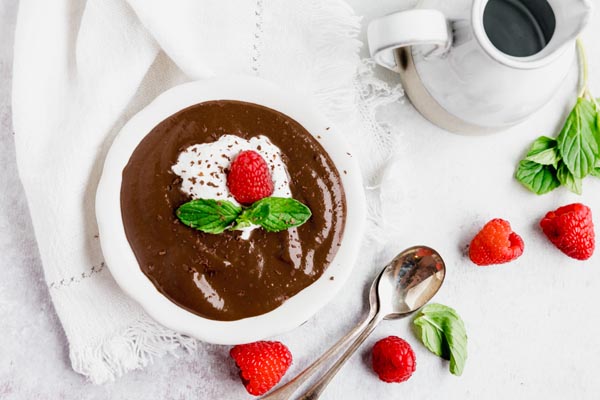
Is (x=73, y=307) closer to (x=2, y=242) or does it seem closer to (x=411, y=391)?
(x=2, y=242)

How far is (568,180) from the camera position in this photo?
2117 millimetres

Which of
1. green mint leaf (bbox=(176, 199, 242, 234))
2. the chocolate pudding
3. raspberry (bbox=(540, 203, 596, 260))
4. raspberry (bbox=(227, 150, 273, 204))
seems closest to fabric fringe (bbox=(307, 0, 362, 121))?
the chocolate pudding

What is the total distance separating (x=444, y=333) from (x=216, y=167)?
0.92 meters

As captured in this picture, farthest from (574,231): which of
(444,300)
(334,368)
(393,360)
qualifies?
(334,368)

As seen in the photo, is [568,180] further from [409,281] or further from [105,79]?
[105,79]

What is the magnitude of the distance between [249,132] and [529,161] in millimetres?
936

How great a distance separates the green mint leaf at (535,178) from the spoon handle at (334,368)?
661 mm

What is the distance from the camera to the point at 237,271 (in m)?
1.74

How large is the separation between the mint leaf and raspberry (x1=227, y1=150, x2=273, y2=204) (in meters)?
0.92

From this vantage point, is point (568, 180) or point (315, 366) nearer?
point (315, 366)

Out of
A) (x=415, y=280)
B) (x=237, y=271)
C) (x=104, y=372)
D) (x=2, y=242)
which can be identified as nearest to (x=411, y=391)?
(x=415, y=280)

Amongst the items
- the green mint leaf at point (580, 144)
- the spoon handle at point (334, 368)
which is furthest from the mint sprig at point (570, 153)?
the spoon handle at point (334, 368)

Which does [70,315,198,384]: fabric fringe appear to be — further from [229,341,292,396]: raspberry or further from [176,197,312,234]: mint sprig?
[176,197,312,234]: mint sprig

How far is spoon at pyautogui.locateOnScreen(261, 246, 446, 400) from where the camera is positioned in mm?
1996
